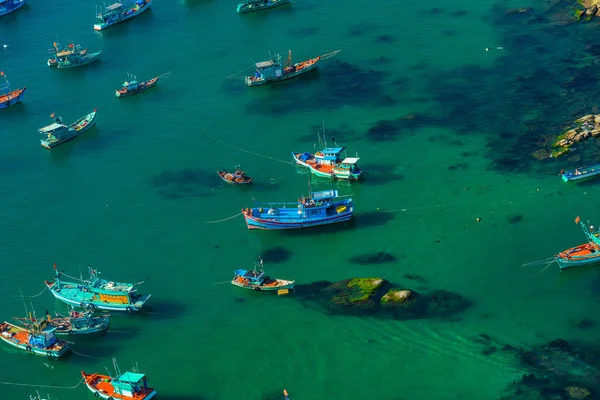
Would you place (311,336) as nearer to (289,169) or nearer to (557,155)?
(289,169)

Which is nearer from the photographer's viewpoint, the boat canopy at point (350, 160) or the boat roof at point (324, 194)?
the boat roof at point (324, 194)

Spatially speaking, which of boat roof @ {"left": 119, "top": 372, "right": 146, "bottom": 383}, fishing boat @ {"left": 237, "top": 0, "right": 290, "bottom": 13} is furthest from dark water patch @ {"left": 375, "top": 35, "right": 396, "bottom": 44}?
boat roof @ {"left": 119, "top": 372, "right": 146, "bottom": 383}

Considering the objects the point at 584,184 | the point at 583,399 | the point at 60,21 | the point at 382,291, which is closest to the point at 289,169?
the point at 382,291

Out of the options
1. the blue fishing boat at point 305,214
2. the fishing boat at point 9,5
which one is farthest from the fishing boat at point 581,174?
the fishing boat at point 9,5

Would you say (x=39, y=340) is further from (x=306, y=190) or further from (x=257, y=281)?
(x=306, y=190)

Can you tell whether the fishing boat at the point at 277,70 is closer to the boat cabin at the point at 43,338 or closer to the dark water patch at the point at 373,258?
the dark water patch at the point at 373,258

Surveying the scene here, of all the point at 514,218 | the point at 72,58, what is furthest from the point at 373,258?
the point at 72,58
